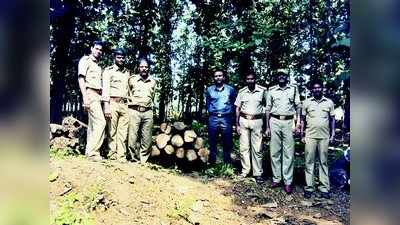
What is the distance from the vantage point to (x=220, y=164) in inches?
91.0

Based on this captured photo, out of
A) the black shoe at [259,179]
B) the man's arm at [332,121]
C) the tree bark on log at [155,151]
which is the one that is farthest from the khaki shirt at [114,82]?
the man's arm at [332,121]

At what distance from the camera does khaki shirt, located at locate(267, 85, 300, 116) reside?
6.88ft

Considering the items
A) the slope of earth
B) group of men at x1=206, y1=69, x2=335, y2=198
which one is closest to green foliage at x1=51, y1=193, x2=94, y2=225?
the slope of earth

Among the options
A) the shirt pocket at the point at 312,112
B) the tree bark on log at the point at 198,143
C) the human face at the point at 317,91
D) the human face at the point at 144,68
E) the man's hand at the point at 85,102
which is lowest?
the tree bark on log at the point at 198,143

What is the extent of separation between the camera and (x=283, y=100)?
2168mm

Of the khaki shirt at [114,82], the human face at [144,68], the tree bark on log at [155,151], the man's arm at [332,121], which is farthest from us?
the tree bark on log at [155,151]

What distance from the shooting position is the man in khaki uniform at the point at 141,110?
223cm

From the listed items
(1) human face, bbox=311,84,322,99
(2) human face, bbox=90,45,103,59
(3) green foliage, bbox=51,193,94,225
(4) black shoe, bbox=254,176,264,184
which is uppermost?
(2) human face, bbox=90,45,103,59

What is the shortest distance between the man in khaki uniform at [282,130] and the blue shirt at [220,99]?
0.20 m

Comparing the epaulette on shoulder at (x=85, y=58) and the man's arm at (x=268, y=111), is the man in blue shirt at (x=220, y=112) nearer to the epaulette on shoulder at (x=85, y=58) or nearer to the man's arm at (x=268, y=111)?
the man's arm at (x=268, y=111)

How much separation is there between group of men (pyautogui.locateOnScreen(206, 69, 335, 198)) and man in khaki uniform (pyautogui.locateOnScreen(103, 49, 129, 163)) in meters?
0.52

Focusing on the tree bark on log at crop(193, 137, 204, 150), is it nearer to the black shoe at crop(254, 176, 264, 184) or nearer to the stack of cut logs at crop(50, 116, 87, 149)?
the black shoe at crop(254, 176, 264, 184)
